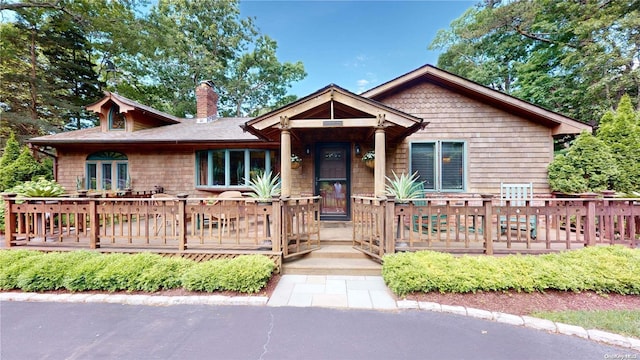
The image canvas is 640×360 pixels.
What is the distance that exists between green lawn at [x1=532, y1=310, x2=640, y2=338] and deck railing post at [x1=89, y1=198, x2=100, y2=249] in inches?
262

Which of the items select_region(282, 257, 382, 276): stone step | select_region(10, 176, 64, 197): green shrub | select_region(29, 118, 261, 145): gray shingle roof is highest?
select_region(29, 118, 261, 145): gray shingle roof

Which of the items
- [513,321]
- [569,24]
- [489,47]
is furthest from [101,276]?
[489,47]

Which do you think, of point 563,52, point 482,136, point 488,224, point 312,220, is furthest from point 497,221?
point 563,52

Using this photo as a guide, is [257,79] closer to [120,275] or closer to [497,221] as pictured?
[120,275]

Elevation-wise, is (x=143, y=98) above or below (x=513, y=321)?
above

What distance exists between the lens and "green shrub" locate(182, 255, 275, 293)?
11.4 feet

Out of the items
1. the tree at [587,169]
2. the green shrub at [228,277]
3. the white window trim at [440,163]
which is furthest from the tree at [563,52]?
the green shrub at [228,277]

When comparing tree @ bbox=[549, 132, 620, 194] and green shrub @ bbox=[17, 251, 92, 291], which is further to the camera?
tree @ bbox=[549, 132, 620, 194]

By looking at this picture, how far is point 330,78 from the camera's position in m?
20.4

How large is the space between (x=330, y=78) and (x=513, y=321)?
2030cm

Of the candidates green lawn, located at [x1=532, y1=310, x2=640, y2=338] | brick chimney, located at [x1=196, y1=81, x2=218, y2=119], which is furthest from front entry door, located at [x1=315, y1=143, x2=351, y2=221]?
brick chimney, located at [x1=196, y1=81, x2=218, y2=119]

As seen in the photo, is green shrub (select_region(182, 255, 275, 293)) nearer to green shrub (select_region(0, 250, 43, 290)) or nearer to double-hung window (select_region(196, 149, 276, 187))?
green shrub (select_region(0, 250, 43, 290))

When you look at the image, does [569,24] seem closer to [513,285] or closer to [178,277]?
[513,285]

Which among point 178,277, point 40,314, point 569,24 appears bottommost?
point 40,314
